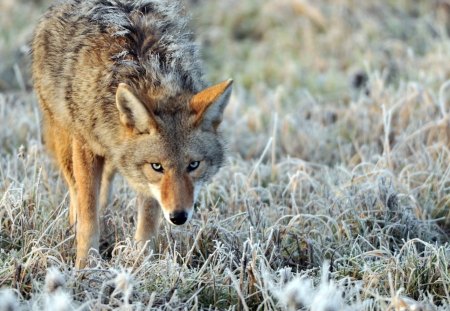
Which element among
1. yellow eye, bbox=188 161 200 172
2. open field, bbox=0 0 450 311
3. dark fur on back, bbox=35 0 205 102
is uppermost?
dark fur on back, bbox=35 0 205 102

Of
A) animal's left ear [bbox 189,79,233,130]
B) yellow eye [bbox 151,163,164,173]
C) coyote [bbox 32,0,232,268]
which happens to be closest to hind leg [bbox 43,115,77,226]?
coyote [bbox 32,0,232,268]

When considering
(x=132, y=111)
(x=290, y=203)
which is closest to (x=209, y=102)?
(x=132, y=111)

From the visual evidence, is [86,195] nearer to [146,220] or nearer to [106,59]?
[146,220]

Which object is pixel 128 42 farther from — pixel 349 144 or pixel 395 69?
pixel 395 69

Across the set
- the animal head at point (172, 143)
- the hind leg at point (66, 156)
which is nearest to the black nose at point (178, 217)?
the animal head at point (172, 143)

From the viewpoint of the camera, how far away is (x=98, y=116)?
510 centimetres

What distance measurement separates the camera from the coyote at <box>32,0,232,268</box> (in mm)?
4750

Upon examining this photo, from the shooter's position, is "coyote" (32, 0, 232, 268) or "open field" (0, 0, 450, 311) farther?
"coyote" (32, 0, 232, 268)

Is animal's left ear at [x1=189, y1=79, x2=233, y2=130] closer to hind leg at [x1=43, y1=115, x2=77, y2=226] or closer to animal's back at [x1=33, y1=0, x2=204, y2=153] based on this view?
animal's back at [x1=33, y1=0, x2=204, y2=153]

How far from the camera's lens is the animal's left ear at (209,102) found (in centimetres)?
475

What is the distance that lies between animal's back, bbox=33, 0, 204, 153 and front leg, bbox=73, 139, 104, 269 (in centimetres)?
14

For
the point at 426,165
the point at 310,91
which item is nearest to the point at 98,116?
the point at 426,165

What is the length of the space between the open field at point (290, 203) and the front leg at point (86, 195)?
0.41ft

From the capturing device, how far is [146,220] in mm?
5473
